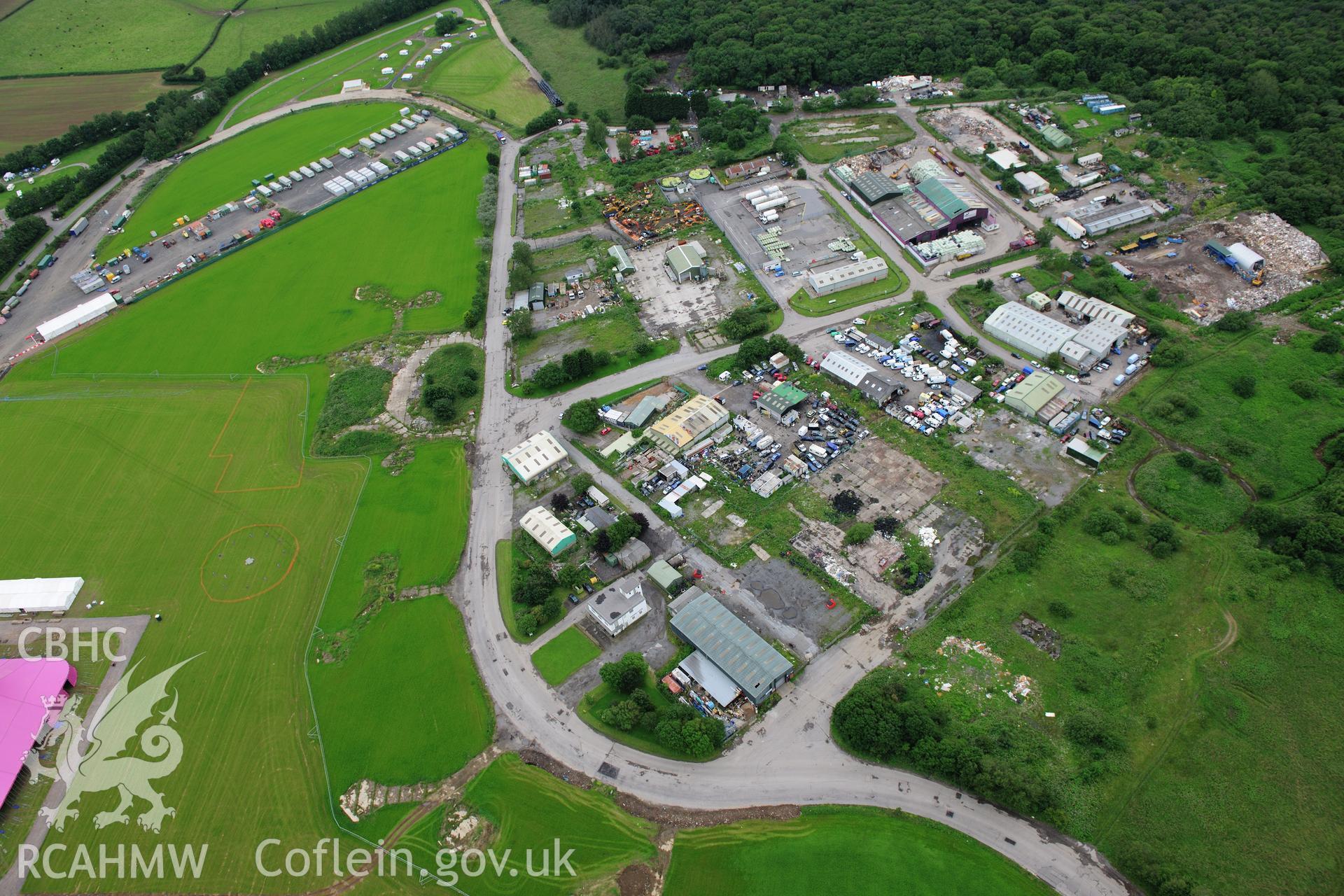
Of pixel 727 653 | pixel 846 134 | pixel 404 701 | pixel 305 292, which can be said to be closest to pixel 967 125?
pixel 846 134

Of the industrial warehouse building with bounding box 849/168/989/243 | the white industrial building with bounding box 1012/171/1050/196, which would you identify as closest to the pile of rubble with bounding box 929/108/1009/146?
the white industrial building with bounding box 1012/171/1050/196

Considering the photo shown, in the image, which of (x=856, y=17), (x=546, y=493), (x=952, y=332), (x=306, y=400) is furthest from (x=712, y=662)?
(x=856, y=17)

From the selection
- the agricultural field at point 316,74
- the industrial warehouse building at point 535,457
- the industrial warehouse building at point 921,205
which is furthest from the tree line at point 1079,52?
the industrial warehouse building at point 535,457

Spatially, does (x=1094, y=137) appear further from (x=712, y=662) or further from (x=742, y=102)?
(x=712, y=662)

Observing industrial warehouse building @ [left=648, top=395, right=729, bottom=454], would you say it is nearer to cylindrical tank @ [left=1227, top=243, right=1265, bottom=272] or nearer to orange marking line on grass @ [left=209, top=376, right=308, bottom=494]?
orange marking line on grass @ [left=209, top=376, right=308, bottom=494]

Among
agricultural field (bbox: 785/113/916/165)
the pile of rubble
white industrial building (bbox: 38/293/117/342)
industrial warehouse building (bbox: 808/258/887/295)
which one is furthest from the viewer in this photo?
agricultural field (bbox: 785/113/916/165)
